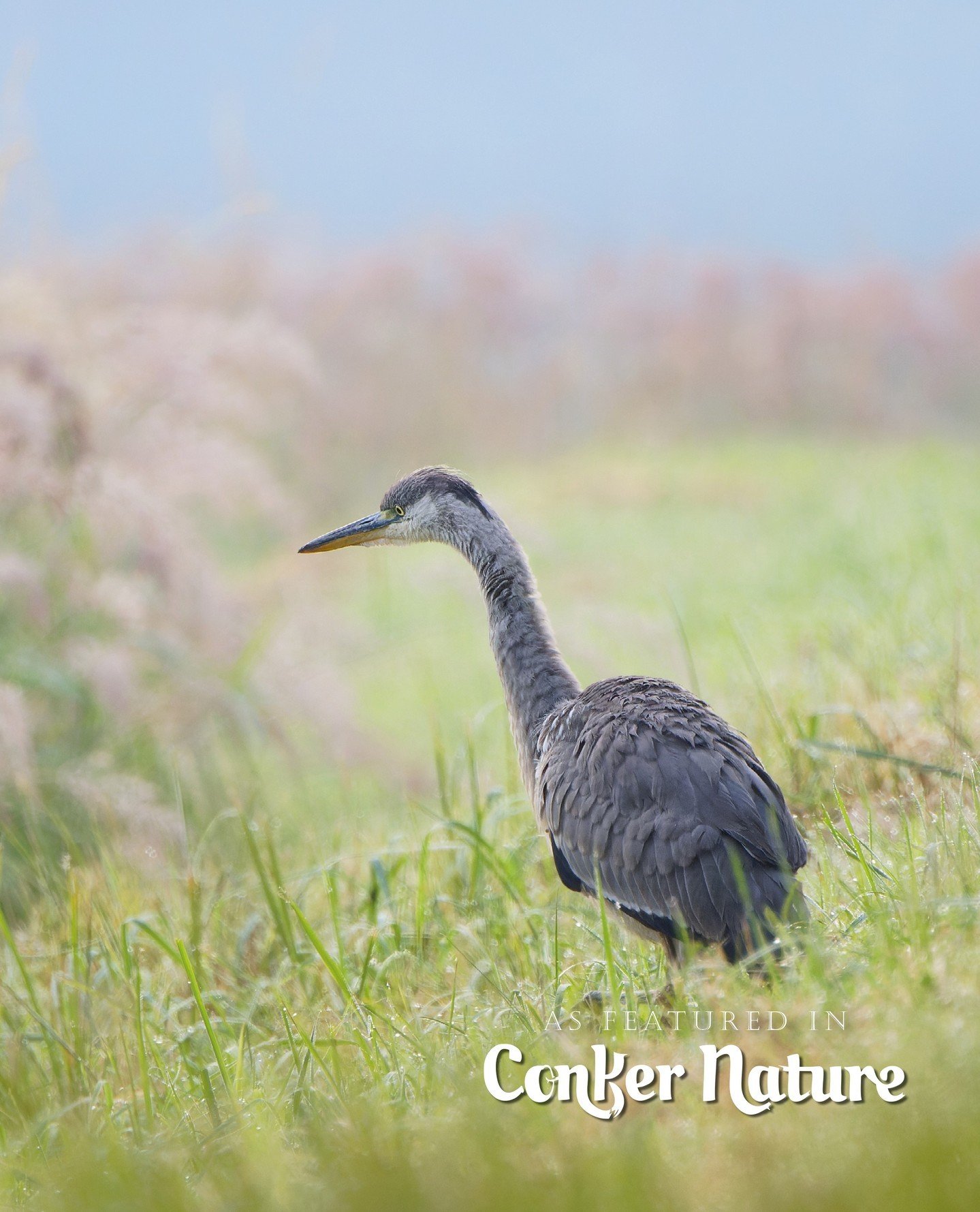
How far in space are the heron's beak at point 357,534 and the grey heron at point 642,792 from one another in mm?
87

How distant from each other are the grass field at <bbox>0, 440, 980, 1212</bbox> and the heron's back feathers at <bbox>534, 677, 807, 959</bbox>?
14cm

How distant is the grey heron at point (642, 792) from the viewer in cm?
263

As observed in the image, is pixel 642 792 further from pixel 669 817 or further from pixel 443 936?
pixel 443 936

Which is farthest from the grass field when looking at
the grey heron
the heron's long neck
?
the heron's long neck

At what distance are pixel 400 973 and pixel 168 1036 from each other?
2.22ft

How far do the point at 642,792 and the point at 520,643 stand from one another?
71 centimetres

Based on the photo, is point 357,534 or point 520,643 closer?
point 520,643

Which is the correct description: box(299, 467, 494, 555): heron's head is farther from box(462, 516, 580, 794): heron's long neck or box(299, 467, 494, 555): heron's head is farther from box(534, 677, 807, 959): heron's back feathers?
box(534, 677, 807, 959): heron's back feathers

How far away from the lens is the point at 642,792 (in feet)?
9.17

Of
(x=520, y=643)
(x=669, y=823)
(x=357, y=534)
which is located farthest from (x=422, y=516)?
(x=669, y=823)

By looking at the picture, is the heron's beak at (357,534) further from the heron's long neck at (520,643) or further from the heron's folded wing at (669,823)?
the heron's folded wing at (669,823)

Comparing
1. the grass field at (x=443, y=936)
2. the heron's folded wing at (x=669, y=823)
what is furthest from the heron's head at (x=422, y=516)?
the heron's folded wing at (x=669, y=823)

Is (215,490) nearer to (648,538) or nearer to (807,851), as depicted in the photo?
(807,851)

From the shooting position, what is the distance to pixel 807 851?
2734 mm
